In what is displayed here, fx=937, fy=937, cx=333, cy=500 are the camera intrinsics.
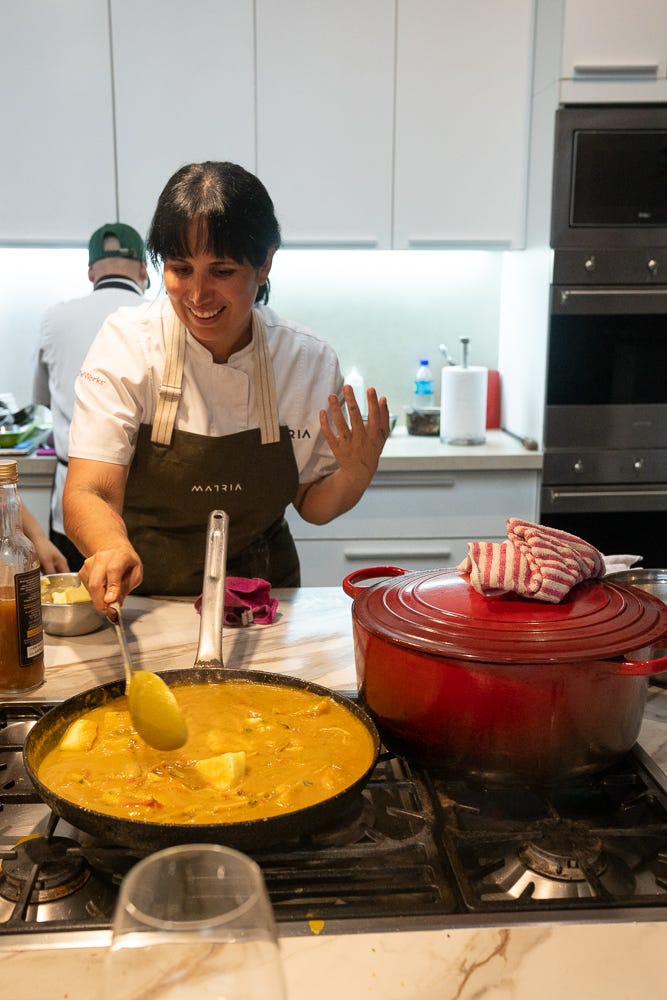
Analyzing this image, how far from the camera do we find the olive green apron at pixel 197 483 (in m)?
1.85

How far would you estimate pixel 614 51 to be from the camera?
2.84m

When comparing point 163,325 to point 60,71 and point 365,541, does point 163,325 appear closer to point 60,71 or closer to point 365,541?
point 365,541

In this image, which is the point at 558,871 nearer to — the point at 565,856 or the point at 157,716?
the point at 565,856

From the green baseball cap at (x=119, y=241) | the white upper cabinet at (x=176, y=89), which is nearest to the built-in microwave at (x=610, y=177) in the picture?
the white upper cabinet at (x=176, y=89)

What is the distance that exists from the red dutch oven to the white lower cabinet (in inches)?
81.1

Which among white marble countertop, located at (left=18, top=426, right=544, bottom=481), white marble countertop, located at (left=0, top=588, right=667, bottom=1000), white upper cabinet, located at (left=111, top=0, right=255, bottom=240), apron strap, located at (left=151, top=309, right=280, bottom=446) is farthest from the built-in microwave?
white marble countertop, located at (left=0, top=588, right=667, bottom=1000)

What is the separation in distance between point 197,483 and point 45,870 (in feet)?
3.67

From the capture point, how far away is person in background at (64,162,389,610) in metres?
1.63

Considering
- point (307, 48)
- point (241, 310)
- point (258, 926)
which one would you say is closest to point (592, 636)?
point (258, 926)

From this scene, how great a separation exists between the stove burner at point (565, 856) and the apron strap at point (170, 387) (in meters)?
1.18

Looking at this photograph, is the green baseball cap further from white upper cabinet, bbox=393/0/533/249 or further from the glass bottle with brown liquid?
the glass bottle with brown liquid

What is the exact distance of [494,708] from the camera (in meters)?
0.97

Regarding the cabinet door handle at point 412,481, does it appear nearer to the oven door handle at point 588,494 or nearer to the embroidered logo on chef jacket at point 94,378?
the oven door handle at point 588,494

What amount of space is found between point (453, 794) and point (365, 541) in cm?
219
